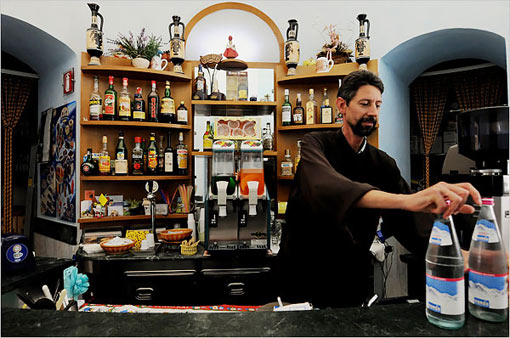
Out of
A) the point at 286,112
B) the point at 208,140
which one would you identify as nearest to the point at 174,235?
the point at 208,140

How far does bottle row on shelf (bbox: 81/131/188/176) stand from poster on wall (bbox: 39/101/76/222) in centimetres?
37

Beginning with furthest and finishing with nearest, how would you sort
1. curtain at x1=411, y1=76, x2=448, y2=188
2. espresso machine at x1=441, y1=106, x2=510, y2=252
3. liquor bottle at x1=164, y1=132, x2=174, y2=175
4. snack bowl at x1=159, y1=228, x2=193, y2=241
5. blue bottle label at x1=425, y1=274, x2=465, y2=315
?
1. curtain at x1=411, y1=76, x2=448, y2=188
2. liquor bottle at x1=164, y1=132, x2=174, y2=175
3. snack bowl at x1=159, y1=228, x2=193, y2=241
4. espresso machine at x1=441, y1=106, x2=510, y2=252
5. blue bottle label at x1=425, y1=274, x2=465, y2=315

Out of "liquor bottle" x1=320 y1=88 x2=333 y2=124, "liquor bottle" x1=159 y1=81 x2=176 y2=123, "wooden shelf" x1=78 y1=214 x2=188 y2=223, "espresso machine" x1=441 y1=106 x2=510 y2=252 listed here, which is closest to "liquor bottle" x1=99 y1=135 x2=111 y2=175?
"wooden shelf" x1=78 y1=214 x2=188 y2=223

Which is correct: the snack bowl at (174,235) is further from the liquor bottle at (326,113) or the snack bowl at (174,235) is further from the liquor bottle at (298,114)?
the liquor bottle at (326,113)

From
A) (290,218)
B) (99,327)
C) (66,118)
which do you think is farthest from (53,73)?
(99,327)

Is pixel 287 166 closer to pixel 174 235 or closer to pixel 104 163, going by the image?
pixel 174 235

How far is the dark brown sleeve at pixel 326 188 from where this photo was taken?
967mm

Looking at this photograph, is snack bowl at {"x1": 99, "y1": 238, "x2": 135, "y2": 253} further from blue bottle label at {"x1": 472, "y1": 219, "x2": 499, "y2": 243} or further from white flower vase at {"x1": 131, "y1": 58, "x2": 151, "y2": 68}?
blue bottle label at {"x1": 472, "y1": 219, "x2": 499, "y2": 243}

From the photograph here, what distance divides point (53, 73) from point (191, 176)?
1846 mm

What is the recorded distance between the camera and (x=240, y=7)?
3219 mm

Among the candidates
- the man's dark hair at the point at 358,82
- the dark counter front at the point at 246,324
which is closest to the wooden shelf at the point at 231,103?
the man's dark hair at the point at 358,82

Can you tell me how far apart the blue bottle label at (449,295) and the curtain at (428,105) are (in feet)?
13.0

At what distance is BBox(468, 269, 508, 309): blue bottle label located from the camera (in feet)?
2.40

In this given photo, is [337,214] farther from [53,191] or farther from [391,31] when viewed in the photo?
[53,191]
